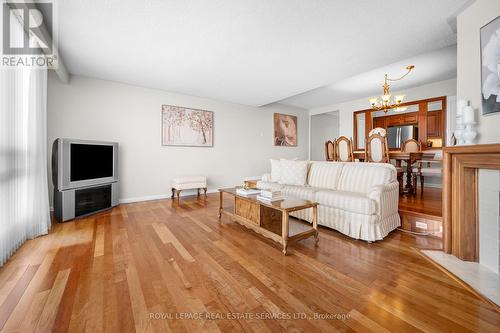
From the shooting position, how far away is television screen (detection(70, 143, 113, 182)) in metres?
3.00

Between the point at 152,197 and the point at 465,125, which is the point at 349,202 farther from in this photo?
the point at 152,197

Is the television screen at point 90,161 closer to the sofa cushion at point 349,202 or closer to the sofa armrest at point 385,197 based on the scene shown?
the sofa cushion at point 349,202

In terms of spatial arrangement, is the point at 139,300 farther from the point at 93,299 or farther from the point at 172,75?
the point at 172,75

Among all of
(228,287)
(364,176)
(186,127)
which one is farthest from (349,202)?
(186,127)

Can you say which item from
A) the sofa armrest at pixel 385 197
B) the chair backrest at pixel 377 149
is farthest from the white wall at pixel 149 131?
the sofa armrest at pixel 385 197

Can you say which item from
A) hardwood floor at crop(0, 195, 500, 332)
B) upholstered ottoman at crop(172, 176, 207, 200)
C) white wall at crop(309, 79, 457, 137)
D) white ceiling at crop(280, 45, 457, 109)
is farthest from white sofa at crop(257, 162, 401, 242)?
white wall at crop(309, 79, 457, 137)

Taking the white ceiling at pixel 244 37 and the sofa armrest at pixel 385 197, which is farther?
the sofa armrest at pixel 385 197

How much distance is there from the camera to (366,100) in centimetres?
577

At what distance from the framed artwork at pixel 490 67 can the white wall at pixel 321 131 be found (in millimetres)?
5620

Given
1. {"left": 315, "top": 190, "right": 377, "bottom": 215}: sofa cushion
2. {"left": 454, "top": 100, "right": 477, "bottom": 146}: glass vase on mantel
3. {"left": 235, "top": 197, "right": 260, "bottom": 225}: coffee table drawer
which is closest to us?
{"left": 454, "top": 100, "right": 477, "bottom": 146}: glass vase on mantel

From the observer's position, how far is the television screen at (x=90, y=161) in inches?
118

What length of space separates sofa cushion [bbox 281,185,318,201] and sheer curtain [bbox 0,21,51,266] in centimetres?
307

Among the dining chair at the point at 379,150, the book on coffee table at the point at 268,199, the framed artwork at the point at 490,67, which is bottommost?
the book on coffee table at the point at 268,199

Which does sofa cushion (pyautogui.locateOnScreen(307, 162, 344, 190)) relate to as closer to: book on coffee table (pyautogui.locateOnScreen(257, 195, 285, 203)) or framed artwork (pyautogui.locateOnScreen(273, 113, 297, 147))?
book on coffee table (pyautogui.locateOnScreen(257, 195, 285, 203))
